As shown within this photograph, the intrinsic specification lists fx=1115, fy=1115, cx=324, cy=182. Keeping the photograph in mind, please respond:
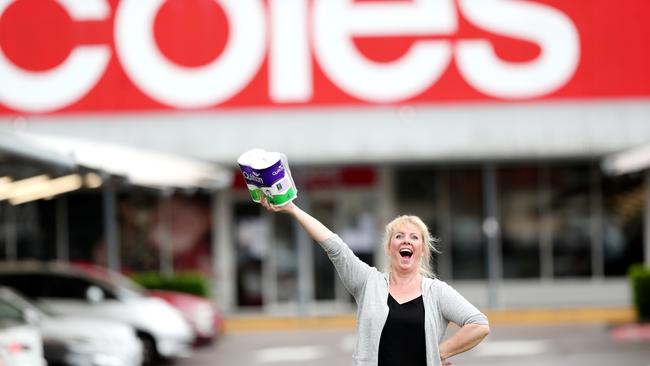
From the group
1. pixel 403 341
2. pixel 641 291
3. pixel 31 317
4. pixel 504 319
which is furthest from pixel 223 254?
pixel 403 341

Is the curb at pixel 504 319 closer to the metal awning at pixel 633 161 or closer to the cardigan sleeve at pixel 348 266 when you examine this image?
the metal awning at pixel 633 161

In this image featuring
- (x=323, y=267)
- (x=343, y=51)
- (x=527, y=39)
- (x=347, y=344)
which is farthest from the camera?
(x=323, y=267)

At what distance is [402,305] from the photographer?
4.99 m

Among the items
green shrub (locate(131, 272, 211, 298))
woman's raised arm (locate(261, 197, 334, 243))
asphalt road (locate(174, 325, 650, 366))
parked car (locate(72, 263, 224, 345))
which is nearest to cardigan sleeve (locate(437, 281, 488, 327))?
woman's raised arm (locate(261, 197, 334, 243))

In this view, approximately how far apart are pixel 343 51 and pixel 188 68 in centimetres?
283

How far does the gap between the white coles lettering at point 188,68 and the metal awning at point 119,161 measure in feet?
4.76

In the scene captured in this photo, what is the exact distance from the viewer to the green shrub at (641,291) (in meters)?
18.2

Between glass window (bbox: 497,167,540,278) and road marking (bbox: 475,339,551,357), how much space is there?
5.75m

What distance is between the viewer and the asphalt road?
1514 cm

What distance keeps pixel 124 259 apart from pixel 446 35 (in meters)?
8.60

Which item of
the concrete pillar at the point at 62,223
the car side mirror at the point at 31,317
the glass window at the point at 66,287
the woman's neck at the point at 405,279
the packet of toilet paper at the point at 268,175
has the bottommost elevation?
the woman's neck at the point at 405,279

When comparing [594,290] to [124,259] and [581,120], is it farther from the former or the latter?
[124,259]

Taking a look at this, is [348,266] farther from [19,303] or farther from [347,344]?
[347,344]

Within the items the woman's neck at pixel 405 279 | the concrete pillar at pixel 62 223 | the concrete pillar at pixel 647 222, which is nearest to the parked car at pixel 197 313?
the concrete pillar at pixel 62 223
